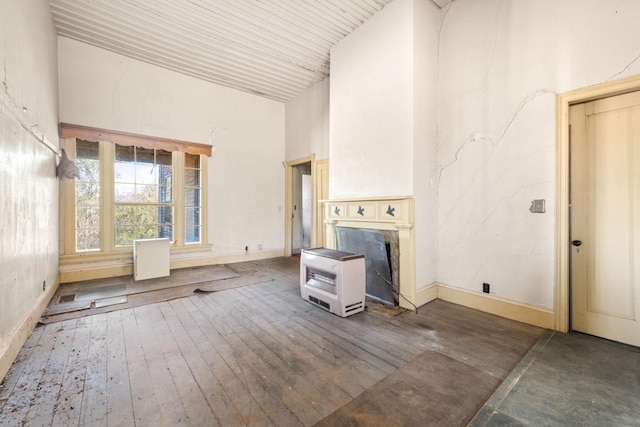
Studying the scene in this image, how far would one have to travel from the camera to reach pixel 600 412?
1479mm

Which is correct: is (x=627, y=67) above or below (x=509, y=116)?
above

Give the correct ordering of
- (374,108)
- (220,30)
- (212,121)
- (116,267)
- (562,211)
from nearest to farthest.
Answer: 1. (562,211)
2. (374,108)
3. (220,30)
4. (116,267)
5. (212,121)

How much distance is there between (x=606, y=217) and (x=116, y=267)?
606cm

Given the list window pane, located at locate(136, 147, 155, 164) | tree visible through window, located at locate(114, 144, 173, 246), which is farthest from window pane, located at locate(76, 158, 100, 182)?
window pane, located at locate(136, 147, 155, 164)

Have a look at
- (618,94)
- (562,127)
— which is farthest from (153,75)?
(618,94)

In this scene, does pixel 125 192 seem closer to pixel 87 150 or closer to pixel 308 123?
pixel 87 150

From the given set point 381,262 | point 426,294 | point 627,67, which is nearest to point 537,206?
point 627,67

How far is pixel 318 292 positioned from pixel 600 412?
2170 millimetres

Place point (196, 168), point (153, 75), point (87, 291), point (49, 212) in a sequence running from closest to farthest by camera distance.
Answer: point (49, 212)
point (87, 291)
point (153, 75)
point (196, 168)

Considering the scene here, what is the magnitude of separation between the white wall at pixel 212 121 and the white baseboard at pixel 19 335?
264 cm

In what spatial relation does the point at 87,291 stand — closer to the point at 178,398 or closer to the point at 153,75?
the point at 178,398

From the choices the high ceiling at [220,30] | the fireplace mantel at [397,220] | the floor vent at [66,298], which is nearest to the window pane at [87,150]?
the high ceiling at [220,30]

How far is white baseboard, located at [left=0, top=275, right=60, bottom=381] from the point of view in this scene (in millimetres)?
1768

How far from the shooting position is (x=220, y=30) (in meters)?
3.73
